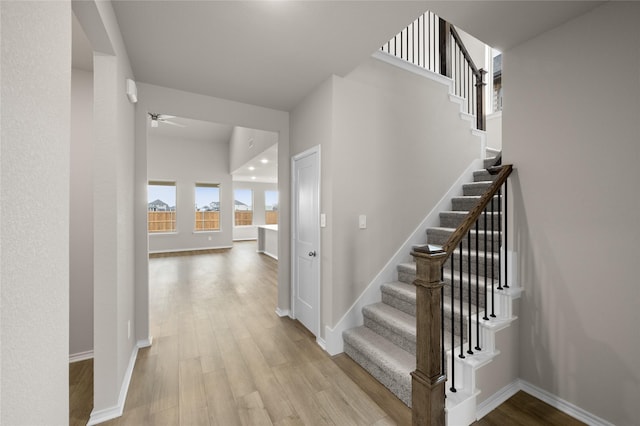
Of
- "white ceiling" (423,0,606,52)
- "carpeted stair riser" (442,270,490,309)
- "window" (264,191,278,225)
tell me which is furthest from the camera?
"window" (264,191,278,225)

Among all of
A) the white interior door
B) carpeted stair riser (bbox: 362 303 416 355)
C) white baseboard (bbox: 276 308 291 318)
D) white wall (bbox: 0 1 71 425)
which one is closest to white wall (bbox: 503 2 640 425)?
carpeted stair riser (bbox: 362 303 416 355)

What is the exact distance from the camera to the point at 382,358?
87.4 inches

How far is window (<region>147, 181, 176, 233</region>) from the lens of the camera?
868 centimetres

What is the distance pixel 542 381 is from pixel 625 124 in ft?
6.04

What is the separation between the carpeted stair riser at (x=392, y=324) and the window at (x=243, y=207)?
9761 millimetres

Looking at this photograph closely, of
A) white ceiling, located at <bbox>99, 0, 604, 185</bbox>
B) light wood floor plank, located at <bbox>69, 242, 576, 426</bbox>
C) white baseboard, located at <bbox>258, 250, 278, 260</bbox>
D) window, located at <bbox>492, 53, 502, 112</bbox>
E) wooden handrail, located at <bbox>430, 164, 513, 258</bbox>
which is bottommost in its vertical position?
light wood floor plank, located at <bbox>69, 242, 576, 426</bbox>

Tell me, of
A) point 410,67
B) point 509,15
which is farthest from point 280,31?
point 410,67

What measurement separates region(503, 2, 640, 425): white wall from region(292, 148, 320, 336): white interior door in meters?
1.81

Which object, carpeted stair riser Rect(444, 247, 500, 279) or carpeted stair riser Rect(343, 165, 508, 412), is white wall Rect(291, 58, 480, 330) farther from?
carpeted stair riser Rect(444, 247, 500, 279)

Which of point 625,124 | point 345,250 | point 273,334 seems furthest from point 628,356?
point 273,334

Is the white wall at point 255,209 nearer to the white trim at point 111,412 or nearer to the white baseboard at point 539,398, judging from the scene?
the white trim at point 111,412

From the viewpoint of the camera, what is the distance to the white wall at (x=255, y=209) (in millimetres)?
11570

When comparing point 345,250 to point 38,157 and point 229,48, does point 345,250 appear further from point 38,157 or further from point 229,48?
point 38,157

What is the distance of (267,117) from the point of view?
3496 millimetres
